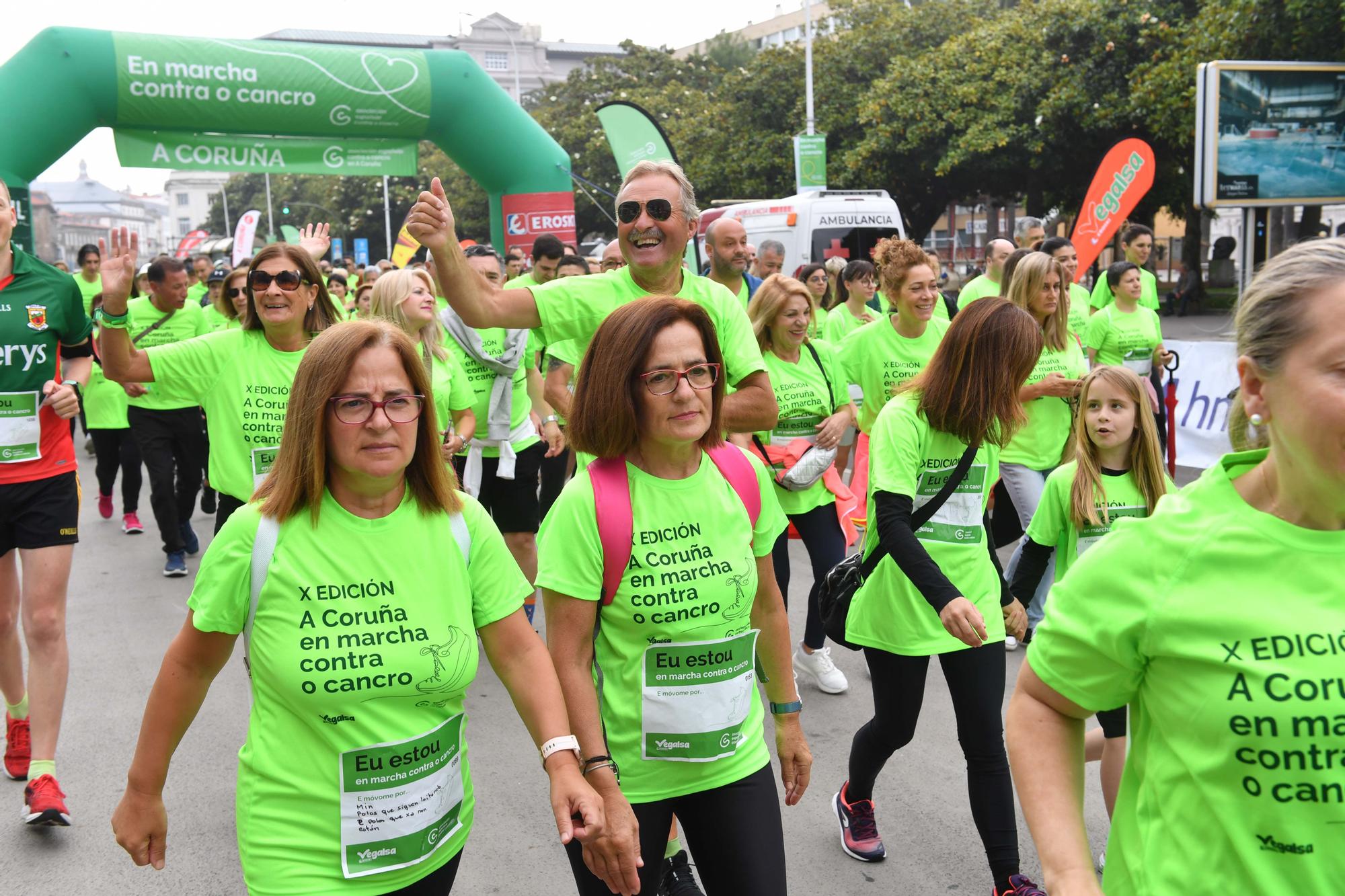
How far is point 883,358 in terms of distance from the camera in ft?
19.1

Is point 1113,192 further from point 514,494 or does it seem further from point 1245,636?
point 1245,636

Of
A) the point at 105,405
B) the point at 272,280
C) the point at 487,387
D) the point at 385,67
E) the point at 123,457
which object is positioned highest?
the point at 385,67

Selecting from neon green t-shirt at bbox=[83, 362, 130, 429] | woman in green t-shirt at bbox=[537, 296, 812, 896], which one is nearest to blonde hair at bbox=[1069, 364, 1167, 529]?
woman in green t-shirt at bbox=[537, 296, 812, 896]

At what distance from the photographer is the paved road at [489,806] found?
4016 millimetres

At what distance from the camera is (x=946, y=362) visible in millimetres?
3746

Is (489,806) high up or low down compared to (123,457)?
down

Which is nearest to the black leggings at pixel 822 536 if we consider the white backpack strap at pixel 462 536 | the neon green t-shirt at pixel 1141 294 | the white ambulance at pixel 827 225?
the white backpack strap at pixel 462 536

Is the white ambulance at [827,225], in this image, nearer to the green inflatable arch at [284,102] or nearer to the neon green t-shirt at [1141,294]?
the green inflatable arch at [284,102]

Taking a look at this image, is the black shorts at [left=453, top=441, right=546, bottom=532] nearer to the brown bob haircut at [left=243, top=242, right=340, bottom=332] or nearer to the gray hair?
the brown bob haircut at [left=243, top=242, right=340, bottom=332]

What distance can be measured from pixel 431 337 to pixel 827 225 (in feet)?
36.3

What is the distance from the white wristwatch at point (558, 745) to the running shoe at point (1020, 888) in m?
1.63

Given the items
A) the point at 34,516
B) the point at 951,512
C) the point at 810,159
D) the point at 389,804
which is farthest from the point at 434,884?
the point at 810,159

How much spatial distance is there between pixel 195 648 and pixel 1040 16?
2737 cm

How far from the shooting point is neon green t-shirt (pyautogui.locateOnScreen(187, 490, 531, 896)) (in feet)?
7.68
